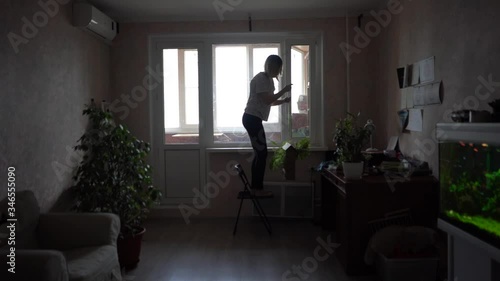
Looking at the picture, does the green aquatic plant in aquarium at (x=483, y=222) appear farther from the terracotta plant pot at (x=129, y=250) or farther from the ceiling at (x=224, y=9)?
the ceiling at (x=224, y=9)

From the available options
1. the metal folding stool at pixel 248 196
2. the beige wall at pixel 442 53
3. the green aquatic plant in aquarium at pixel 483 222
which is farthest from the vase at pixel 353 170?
the metal folding stool at pixel 248 196

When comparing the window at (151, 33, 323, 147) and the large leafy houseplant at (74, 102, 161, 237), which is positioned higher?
the window at (151, 33, 323, 147)

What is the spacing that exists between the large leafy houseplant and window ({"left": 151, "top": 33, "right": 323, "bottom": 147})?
4.69 ft

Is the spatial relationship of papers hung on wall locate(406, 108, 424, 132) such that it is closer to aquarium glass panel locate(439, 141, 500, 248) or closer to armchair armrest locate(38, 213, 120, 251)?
aquarium glass panel locate(439, 141, 500, 248)

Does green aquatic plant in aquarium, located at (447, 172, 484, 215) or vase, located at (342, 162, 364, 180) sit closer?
green aquatic plant in aquarium, located at (447, 172, 484, 215)

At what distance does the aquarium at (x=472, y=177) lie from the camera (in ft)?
5.06

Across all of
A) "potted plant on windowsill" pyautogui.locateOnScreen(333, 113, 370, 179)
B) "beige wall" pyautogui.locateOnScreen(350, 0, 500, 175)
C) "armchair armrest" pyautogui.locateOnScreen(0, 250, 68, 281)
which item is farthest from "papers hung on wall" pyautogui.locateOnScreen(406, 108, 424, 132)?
"armchair armrest" pyautogui.locateOnScreen(0, 250, 68, 281)

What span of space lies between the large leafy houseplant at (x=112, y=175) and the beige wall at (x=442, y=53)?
228 centimetres

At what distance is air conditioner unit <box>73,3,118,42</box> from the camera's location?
3.65 meters

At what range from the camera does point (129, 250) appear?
317 centimetres

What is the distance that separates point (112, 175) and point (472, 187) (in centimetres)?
253

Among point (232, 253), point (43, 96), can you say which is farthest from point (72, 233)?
point (232, 253)

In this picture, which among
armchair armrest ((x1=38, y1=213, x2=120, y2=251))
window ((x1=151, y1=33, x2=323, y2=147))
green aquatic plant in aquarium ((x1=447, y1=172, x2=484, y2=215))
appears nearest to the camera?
green aquatic plant in aquarium ((x1=447, y1=172, x2=484, y2=215))

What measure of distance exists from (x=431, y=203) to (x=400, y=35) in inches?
65.8
